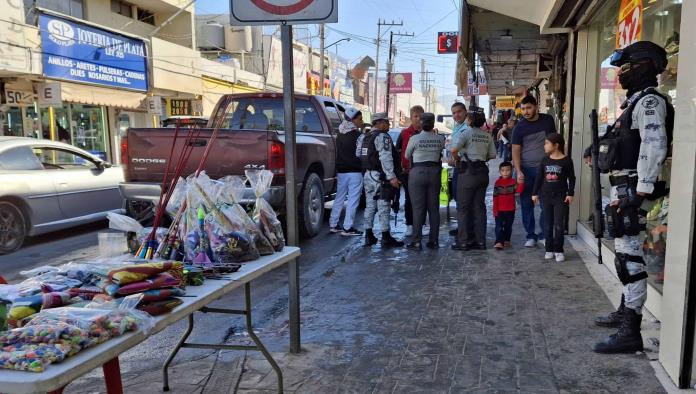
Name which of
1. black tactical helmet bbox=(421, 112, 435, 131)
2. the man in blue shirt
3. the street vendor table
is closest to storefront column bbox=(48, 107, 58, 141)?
black tactical helmet bbox=(421, 112, 435, 131)

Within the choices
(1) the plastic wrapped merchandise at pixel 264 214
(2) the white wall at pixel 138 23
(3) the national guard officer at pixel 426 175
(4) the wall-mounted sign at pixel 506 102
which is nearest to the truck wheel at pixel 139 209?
(3) the national guard officer at pixel 426 175

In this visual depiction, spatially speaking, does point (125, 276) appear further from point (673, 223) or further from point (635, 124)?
point (635, 124)

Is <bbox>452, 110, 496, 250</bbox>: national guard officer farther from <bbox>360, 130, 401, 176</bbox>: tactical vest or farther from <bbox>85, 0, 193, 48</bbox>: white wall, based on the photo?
<bbox>85, 0, 193, 48</bbox>: white wall

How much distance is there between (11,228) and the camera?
7359 millimetres

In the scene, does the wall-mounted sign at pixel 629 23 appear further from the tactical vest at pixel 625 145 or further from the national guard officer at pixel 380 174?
the national guard officer at pixel 380 174

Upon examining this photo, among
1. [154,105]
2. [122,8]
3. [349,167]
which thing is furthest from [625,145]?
[122,8]

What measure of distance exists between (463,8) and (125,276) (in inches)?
Result: 252

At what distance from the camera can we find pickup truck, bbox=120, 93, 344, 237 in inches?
257

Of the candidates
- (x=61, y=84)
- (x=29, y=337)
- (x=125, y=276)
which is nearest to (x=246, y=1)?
(x=125, y=276)

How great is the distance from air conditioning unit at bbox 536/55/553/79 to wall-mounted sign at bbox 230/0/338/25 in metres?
8.85

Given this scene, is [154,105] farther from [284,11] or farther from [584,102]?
[284,11]

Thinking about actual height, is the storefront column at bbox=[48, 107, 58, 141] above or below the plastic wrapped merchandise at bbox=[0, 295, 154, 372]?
above

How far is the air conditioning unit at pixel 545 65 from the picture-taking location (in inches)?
440

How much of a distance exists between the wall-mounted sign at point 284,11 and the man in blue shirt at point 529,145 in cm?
397
